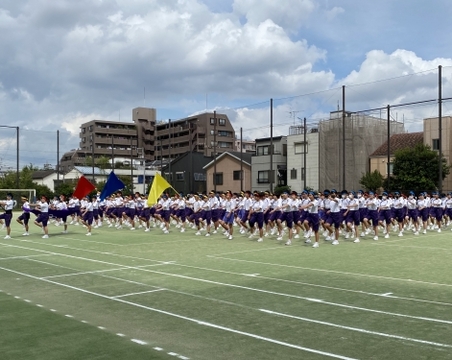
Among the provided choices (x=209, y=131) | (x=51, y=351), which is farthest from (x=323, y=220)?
(x=209, y=131)

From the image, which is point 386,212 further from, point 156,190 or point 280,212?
point 156,190

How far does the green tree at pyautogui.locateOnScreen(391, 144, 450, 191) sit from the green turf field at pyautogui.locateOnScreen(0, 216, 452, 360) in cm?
2673

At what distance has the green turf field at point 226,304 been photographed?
6234 millimetres

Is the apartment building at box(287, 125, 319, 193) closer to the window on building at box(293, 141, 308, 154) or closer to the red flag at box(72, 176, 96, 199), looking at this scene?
the window on building at box(293, 141, 308, 154)

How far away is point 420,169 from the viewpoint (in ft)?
136

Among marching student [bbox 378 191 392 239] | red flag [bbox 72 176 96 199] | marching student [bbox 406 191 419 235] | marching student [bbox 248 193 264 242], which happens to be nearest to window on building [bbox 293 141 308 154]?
marching student [bbox 406 191 419 235]

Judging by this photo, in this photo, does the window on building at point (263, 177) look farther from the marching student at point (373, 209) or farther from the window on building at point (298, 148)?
the marching student at point (373, 209)

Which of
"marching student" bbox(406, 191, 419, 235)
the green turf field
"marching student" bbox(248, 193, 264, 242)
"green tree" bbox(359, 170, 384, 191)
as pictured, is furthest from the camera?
"green tree" bbox(359, 170, 384, 191)

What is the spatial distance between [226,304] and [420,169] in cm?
→ 3665

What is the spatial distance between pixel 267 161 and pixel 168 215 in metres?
35.5

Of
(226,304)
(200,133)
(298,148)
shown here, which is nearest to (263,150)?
(298,148)

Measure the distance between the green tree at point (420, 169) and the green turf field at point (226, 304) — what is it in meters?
26.7

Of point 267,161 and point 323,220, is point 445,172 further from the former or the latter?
point 323,220

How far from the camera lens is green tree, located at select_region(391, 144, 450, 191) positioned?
41.1m
